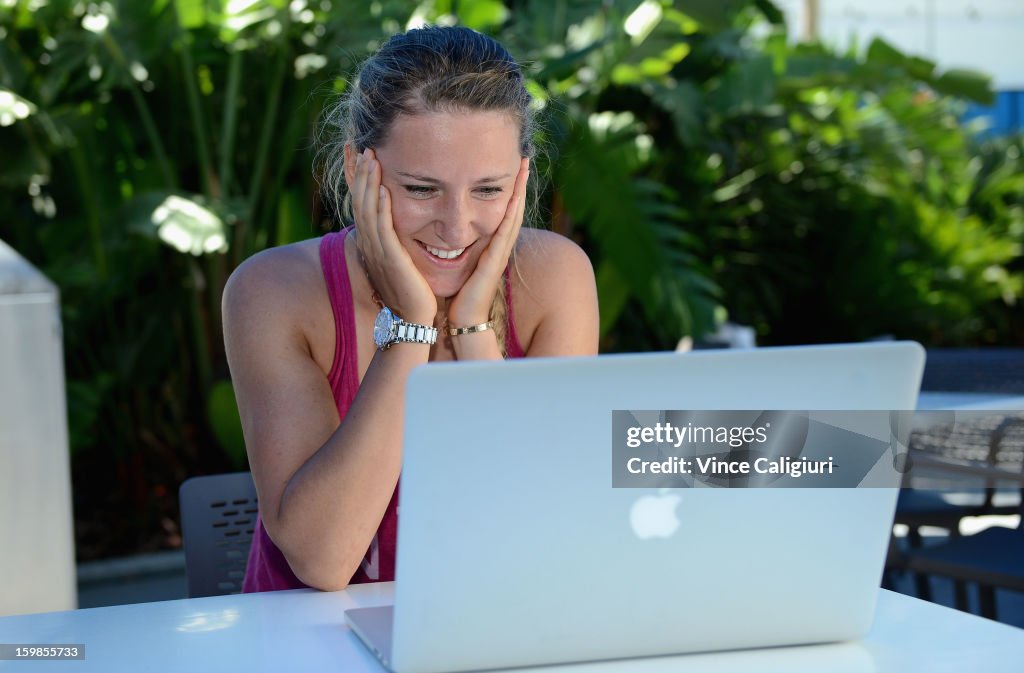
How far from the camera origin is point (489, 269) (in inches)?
75.4

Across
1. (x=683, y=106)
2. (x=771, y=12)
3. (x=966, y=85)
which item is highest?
(x=771, y=12)

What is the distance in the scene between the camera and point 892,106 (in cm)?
717

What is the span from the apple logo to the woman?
0.59 m

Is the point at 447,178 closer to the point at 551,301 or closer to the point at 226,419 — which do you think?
the point at 551,301

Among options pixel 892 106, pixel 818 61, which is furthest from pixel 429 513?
pixel 892 106

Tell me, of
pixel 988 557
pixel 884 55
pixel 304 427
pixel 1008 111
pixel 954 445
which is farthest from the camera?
pixel 1008 111

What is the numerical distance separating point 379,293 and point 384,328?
0.18 m

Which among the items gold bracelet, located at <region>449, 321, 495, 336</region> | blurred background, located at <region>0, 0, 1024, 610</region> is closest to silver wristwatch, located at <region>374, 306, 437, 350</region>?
gold bracelet, located at <region>449, 321, 495, 336</region>

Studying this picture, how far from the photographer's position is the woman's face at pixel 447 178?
178 centimetres

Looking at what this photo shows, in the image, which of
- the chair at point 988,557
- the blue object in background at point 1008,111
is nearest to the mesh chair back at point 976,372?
the chair at point 988,557

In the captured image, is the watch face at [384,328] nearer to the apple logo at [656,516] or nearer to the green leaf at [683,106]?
the apple logo at [656,516]

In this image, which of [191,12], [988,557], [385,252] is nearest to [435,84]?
[385,252]

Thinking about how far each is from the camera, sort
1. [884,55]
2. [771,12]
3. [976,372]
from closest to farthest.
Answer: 1. [976,372]
2. [884,55]
3. [771,12]

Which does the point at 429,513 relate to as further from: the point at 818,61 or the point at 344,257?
the point at 818,61
